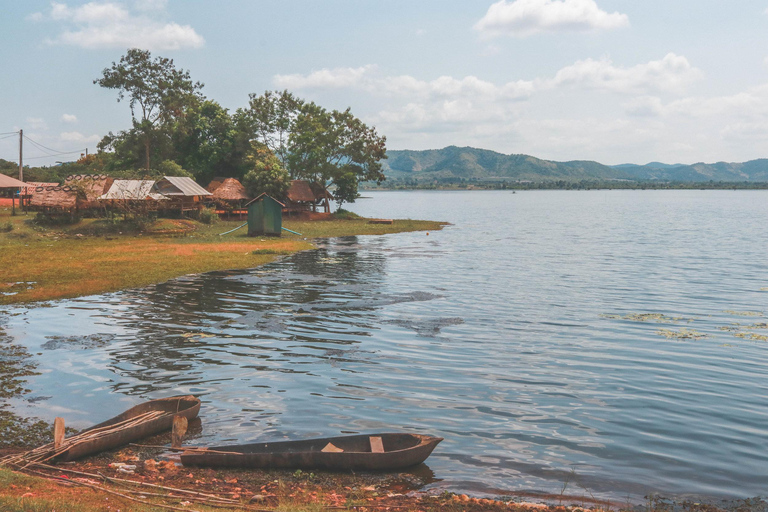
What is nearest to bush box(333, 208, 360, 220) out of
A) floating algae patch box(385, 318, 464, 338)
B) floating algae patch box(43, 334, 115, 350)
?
floating algae patch box(385, 318, 464, 338)

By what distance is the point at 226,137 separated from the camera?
3093 inches

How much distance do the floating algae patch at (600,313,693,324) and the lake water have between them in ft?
0.47

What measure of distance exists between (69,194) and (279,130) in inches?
1372

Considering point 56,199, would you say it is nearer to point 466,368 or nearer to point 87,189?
point 87,189

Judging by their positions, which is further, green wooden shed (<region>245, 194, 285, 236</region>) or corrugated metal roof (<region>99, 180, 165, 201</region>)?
corrugated metal roof (<region>99, 180, 165, 201</region>)

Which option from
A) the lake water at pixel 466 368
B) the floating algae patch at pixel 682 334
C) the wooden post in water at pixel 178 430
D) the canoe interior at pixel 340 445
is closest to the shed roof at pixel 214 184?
the lake water at pixel 466 368

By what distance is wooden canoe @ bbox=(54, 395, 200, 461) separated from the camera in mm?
10062

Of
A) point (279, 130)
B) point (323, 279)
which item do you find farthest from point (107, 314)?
point (279, 130)

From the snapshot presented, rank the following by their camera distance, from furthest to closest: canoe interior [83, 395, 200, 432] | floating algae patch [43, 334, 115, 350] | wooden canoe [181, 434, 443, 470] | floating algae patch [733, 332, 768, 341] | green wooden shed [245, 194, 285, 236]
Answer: green wooden shed [245, 194, 285, 236], floating algae patch [733, 332, 768, 341], floating algae patch [43, 334, 115, 350], canoe interior [83, 395, 200, 432], wooden canoe [181, 434, 443, 470]

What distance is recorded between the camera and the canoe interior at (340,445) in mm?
10125

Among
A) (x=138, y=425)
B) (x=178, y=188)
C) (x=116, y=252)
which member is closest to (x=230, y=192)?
(x=178, y=188)

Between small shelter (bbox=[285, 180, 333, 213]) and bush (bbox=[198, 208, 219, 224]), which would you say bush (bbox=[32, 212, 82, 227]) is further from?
small shelter (bbox=[285, 180, 333, 213])

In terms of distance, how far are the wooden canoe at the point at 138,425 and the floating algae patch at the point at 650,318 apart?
15896 mm

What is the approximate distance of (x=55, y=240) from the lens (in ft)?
144
